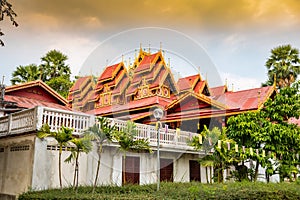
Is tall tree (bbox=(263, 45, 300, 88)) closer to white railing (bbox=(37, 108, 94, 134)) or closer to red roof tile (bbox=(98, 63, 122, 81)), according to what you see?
red roof tile (bbox=(98, 63, 122, 81))

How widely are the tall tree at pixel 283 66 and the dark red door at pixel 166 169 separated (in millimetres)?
19277

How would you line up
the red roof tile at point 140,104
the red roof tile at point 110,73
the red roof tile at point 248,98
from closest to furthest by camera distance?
the red roof tile at point 248,98 → the red roof tile at point 140,104 → the red roof tile at point 110,73

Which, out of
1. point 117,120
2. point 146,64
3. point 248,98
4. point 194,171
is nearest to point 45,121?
point 117,120

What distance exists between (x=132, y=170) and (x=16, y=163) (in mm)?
4483

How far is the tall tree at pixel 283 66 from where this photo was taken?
30016 mm

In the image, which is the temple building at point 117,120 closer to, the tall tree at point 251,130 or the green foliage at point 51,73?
the tall tree at point 251,130

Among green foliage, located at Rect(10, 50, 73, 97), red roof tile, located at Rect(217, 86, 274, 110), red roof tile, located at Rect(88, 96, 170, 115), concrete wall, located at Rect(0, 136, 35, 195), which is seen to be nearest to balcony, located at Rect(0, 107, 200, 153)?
concrete wall, located at Rect(0, 136, 35, 195)

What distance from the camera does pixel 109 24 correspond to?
496 inches

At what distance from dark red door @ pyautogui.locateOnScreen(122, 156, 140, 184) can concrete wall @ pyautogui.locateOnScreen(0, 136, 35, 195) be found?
406 cm

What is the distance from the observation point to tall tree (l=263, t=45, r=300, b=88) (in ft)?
98.5

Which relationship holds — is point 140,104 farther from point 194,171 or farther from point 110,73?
point 194,171

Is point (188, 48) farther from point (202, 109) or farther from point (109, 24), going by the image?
point (202, 109)

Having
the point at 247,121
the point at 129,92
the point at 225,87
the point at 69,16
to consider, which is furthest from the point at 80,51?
the point at 225,87

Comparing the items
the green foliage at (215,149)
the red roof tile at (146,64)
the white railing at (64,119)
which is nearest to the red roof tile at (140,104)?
the red roof tile at (146,64)
